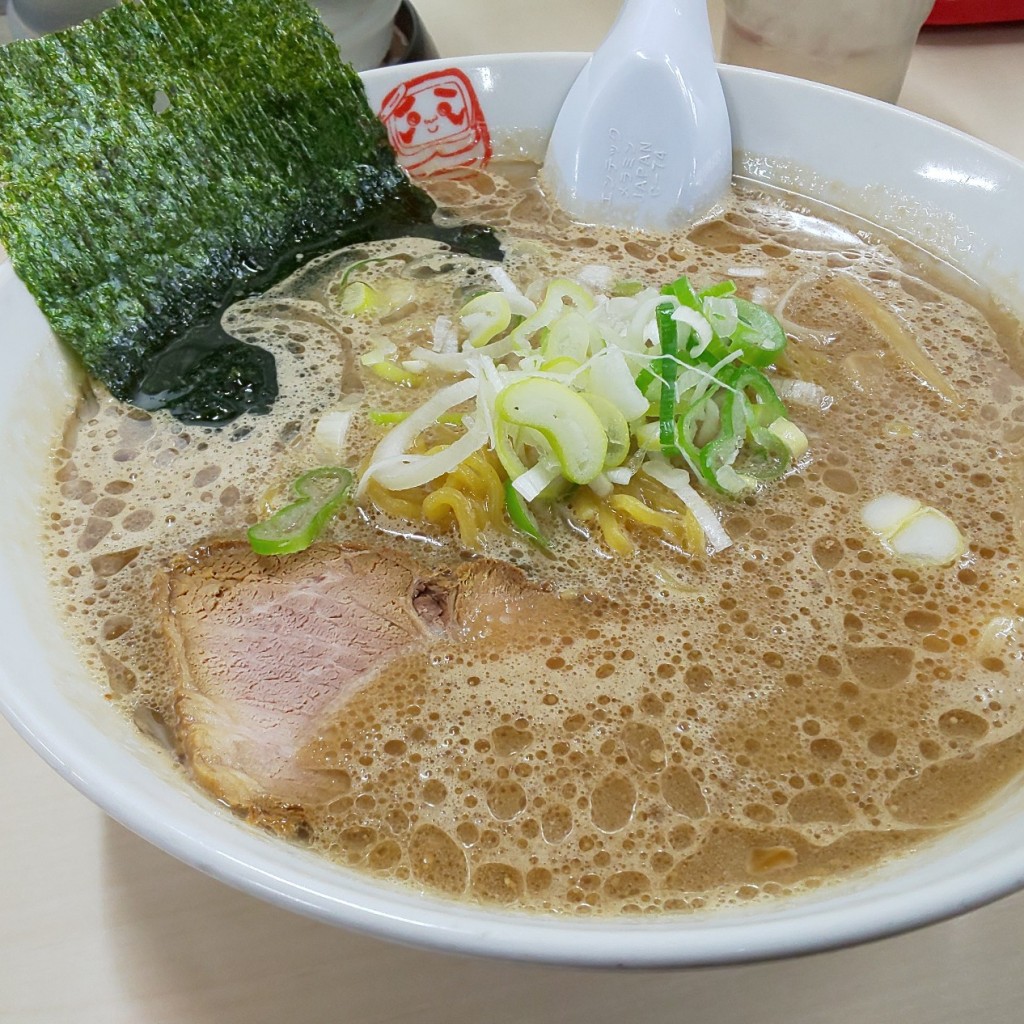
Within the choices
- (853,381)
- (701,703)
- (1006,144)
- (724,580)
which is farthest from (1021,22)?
(701,703)

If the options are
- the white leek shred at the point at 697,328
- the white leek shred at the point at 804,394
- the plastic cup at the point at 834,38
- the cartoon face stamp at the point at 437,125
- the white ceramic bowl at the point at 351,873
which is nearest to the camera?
the white ceramic bowl at the point at 351,873

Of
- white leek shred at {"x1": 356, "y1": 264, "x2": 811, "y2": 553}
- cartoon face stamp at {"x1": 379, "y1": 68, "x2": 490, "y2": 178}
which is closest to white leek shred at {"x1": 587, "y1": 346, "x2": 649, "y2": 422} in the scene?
white leek shred at {"x1": 356, "y1": 264, "x2": 811, "y2": 553}

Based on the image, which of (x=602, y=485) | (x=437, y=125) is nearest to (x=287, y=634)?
(x=602, y=485)

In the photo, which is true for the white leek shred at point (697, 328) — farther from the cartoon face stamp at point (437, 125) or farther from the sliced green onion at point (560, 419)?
the cartoon face stamp at point (437, 125)

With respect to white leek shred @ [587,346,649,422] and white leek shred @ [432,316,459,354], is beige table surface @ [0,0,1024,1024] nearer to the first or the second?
white leek shred @ [587,346,649,422]

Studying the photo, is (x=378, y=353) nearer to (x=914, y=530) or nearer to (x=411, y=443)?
(x=411, y=443)

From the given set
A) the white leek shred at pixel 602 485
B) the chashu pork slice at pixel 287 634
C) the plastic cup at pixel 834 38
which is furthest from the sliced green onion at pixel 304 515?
the plastic cup at pixel 834 38

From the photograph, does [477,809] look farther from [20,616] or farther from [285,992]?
[20,616]
